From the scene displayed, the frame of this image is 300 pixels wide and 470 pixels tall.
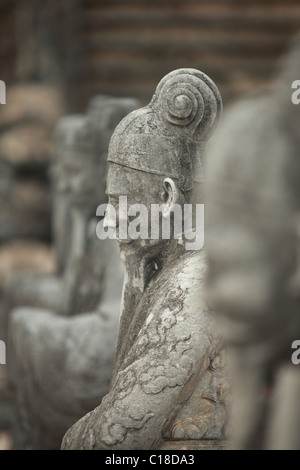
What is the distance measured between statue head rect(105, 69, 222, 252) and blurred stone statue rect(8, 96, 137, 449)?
1241mm

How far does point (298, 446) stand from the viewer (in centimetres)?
174

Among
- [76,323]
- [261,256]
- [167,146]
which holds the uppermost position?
[167,146]

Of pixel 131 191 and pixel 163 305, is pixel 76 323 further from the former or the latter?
pixel 163 305

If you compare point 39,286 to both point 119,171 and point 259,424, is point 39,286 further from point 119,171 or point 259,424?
point 259,424

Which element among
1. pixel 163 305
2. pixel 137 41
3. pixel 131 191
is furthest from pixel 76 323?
pixel 137 41

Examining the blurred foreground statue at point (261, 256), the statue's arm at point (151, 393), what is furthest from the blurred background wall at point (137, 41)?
the blurred foreground statue at point (261, 256)

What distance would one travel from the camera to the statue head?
2.57 m

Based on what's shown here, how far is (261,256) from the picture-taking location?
1703mm

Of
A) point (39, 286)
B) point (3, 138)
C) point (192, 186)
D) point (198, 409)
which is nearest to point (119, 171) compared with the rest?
point (192, 186)

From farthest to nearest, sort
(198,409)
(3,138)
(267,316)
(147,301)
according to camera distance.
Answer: (3,138), (147,301), (198,409), (267,316)

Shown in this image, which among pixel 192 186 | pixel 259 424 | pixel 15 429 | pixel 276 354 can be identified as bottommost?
pixel 15 429

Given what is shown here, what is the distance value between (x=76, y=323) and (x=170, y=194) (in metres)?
1.50

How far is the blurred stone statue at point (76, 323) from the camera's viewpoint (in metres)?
3.82

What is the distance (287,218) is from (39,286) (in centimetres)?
387
